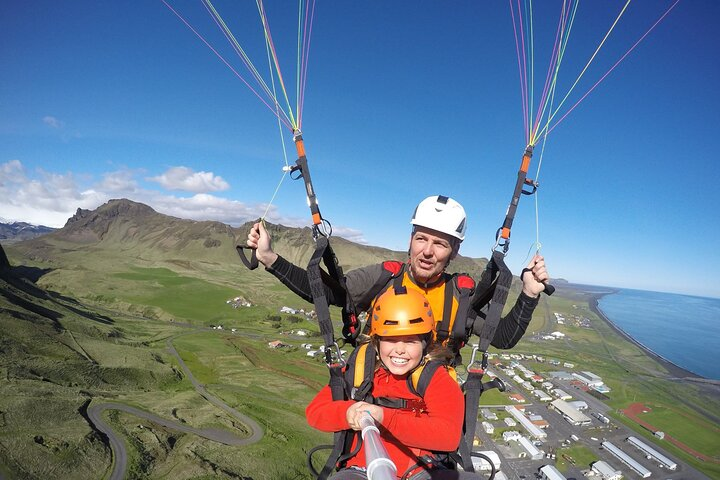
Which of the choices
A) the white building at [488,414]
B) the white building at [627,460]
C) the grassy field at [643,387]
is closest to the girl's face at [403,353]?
the white building at [627,460]

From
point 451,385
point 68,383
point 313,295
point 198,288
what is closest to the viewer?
point 451,385

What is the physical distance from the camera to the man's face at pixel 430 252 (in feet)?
14.8

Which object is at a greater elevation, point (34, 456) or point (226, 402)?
point (34, 456)

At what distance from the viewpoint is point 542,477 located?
31.5m

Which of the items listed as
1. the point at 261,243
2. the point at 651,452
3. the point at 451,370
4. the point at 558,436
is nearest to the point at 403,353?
the point at 451,370

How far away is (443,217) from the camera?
4465 mm

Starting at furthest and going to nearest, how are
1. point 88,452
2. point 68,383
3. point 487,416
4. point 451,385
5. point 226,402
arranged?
point 487,416 → point 226,402 → point 68,383 → point 88,452 → point 451,385

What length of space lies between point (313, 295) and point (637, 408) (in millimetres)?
72561

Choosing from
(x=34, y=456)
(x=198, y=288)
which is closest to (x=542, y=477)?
(x=34, y=456)

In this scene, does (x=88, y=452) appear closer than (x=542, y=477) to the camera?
Yes

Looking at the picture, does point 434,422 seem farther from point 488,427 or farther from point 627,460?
point 627,460

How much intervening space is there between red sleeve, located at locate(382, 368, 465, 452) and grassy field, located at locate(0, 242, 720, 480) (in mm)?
29405

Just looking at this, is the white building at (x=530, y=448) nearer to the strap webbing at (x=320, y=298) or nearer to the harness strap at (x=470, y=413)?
the harness strap at (x=470, y=413)

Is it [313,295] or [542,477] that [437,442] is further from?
[542,477]
